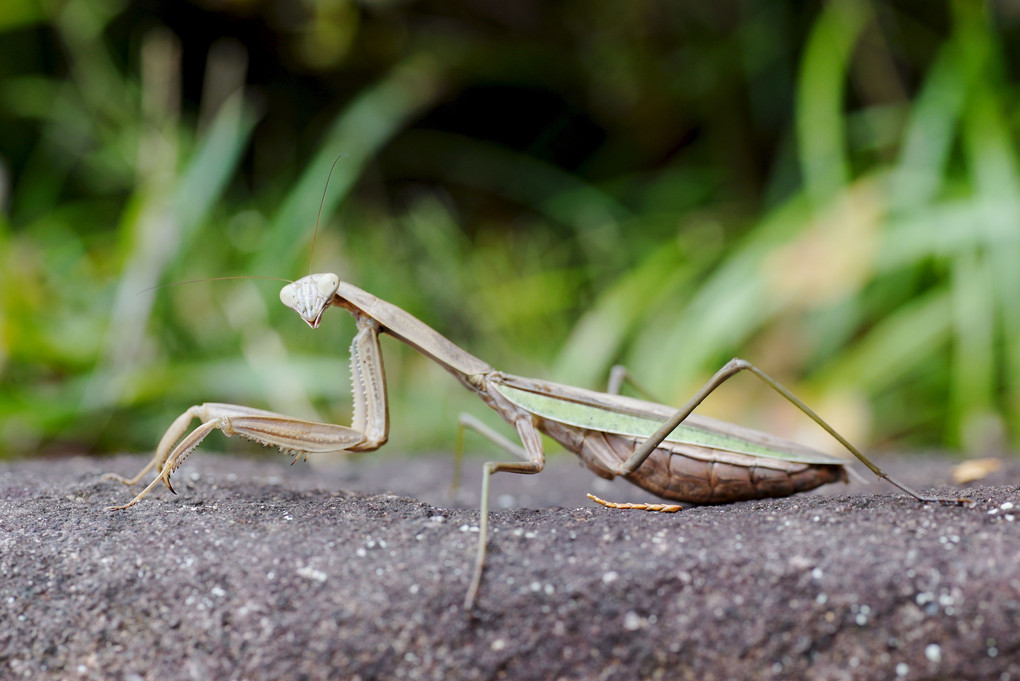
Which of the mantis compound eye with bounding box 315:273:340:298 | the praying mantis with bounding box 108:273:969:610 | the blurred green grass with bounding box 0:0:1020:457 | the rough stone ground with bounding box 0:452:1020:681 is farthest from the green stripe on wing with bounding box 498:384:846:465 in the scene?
the blurred green grass with bounding box 0:0:1020:457

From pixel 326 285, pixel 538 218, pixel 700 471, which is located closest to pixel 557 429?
pixel 700 471

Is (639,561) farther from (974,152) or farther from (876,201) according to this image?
(974,152)

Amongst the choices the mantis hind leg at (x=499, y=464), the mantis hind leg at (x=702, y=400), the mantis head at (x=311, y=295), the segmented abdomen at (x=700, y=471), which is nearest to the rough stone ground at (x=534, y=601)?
the mantis hind leg at (x=499, y=464)

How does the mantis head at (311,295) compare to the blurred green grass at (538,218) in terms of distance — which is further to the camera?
the blurred green grass at (538,218)

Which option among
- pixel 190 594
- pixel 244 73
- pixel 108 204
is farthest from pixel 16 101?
pixel 190 594

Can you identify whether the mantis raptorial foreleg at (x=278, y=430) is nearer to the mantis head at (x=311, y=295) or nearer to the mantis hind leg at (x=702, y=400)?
the mantis head at (x=311, y=295)
